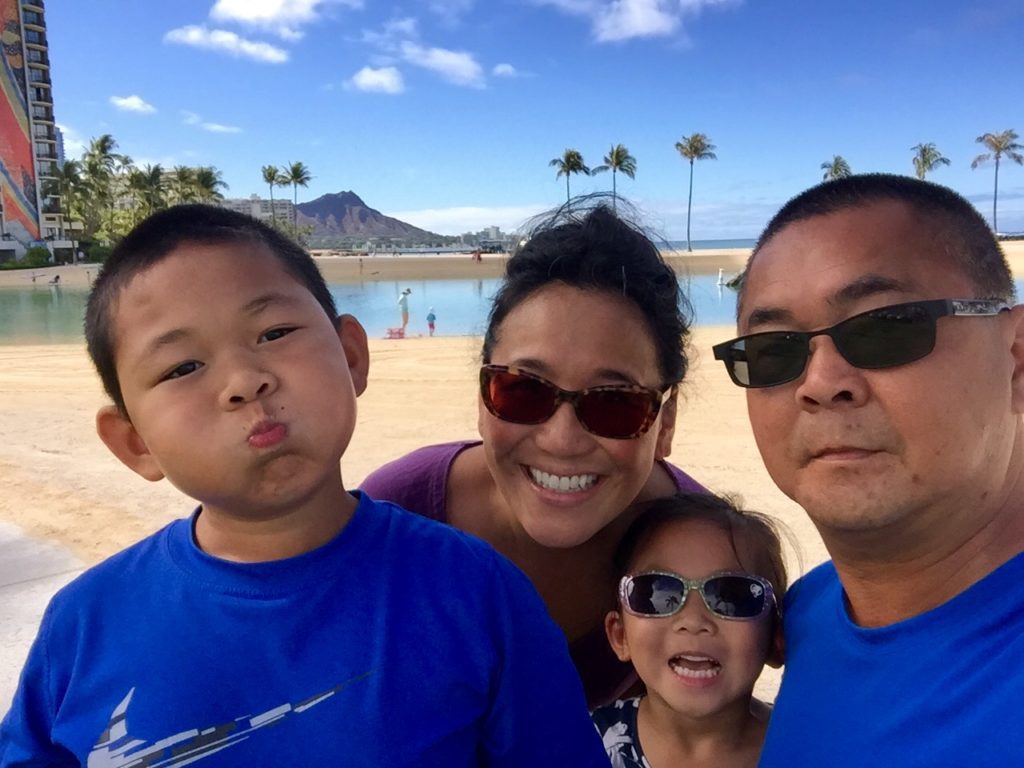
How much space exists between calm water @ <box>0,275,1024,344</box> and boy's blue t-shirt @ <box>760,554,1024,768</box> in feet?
45.6

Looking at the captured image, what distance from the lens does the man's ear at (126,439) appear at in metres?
1.67

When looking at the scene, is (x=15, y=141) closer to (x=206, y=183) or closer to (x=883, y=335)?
(x=206, y=183)

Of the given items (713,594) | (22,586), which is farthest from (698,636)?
(22,586)

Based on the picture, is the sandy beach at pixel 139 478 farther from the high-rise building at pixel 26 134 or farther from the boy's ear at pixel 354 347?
the high-rise building at pixel 26 134

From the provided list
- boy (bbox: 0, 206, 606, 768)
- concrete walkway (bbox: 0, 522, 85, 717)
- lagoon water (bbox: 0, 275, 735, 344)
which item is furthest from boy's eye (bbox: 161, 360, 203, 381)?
lagoon water (bbox: 0, 275, 735, 344)

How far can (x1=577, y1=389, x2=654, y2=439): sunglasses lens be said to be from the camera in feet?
7.91

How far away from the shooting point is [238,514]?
1.57 meters

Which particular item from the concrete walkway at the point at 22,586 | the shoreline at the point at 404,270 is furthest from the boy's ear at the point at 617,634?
the shoreline at the point at 404,270

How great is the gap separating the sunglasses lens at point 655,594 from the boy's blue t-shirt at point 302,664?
72 cm

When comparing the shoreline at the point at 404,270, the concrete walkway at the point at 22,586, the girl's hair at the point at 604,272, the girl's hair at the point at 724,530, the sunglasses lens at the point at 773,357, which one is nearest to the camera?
the sunglasses lens at the point at 773,357

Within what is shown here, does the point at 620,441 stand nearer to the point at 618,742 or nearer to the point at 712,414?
the point at 618,742

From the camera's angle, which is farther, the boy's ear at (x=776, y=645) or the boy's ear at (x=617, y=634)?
the boy's ear at (x=617, y=634)

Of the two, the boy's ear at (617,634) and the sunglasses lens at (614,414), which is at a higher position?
the sunglasses lens at (614,414)

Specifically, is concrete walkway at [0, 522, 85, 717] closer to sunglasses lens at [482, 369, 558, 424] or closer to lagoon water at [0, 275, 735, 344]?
sunglasses lens at [482, 369, 558, 424]
